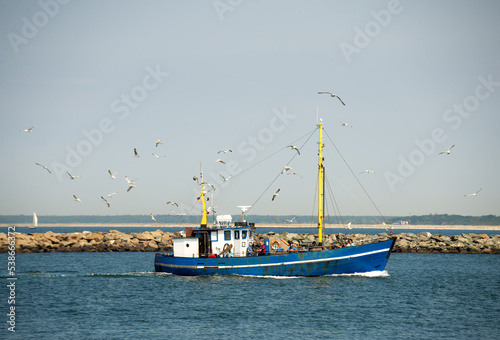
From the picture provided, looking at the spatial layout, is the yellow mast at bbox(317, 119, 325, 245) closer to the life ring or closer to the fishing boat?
the fishing boat

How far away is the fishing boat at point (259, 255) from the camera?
41.2 m

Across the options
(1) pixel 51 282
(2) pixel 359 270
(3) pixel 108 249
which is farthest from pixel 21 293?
(3) pixel 108 249

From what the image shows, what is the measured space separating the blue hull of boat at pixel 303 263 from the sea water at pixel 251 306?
0.72 m

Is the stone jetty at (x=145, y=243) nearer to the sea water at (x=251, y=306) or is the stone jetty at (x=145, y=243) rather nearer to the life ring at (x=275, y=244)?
the sea water at (x=251, y=306)

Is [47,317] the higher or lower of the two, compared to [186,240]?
lower

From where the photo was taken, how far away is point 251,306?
3284 cm

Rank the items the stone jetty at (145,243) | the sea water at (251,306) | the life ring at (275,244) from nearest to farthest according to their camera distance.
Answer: the sea water at (251,306), the life ring at (275,244), the stone jetty at (145,243)

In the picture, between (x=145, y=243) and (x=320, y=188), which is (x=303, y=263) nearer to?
(x=320, y=188)

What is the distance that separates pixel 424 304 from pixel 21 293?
85.2ft

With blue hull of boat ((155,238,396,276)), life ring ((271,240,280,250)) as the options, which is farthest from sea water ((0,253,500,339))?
life ring ((271,240,280,250))

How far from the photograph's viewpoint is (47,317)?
101 feet

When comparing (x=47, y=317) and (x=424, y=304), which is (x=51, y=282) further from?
(x=424, y=304)

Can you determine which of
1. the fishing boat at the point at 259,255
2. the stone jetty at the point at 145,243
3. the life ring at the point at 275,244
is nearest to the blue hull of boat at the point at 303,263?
the fishing boat at the point at 259,255

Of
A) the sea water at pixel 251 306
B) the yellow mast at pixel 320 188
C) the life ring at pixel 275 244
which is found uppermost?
the yellow mast at pixel 320 188
